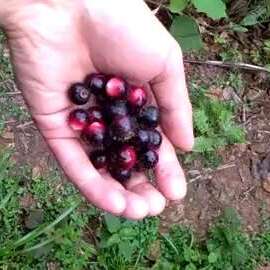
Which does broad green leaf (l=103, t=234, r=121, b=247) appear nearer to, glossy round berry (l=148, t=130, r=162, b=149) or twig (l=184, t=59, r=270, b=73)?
glossy round berry (l=148, t=130, r=162, b=149)

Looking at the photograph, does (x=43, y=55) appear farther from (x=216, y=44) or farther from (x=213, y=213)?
(x=216, y=44)

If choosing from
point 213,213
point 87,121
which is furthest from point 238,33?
point 87,121

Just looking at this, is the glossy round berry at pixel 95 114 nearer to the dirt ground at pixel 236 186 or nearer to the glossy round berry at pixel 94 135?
the glossy round berry at pixel 94 135

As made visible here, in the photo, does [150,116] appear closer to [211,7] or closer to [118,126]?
[118,126]

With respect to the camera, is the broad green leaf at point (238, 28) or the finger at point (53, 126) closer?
the finger at point (53, 126)

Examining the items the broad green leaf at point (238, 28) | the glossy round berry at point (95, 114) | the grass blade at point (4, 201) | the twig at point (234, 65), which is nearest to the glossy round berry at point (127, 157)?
the glossy round berry at point (95, 114)

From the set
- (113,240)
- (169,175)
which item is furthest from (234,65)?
(169,175)
